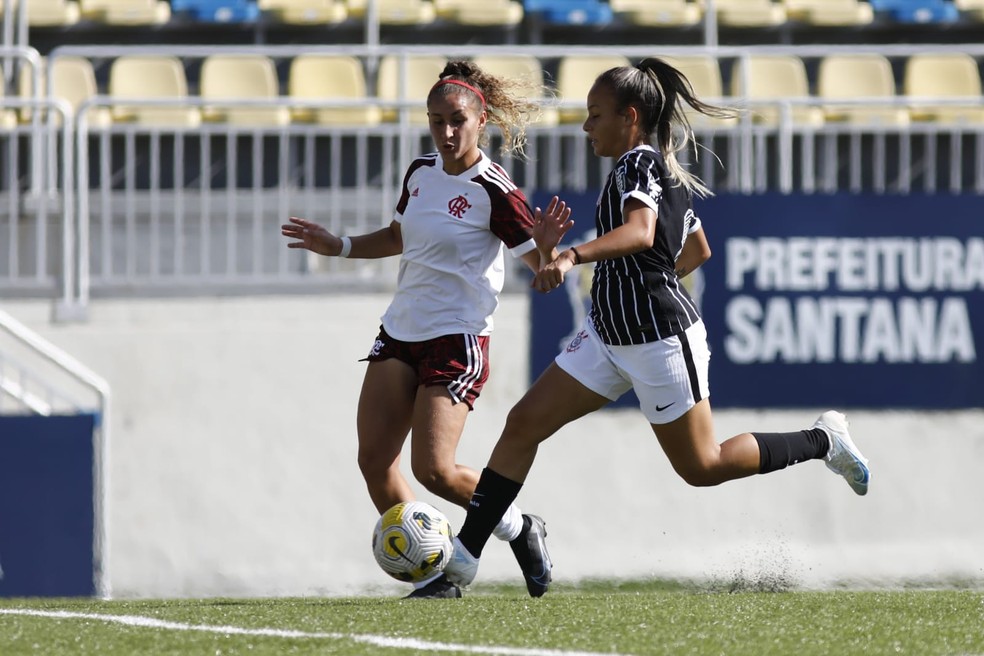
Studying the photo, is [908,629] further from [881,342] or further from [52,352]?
[52,352]

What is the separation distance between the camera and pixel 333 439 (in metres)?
8.61

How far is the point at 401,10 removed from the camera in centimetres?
1224

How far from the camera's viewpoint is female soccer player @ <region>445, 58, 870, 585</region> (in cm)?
491

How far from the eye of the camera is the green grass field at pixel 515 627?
13.3 ft

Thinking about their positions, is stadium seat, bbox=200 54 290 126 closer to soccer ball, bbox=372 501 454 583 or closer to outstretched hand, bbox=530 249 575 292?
soccer ball, bbox=372 501 454 583

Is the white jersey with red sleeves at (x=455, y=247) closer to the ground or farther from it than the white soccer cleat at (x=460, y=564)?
farther from it

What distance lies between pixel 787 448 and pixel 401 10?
7.83 metres

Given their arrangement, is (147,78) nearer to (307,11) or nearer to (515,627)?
(307,11)

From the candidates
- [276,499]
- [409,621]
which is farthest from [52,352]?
[409,621]

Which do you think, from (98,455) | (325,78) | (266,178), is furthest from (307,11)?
(98,455)

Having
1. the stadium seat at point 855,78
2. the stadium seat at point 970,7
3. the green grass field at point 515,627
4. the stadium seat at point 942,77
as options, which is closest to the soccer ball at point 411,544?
the green grass field at point 515,627

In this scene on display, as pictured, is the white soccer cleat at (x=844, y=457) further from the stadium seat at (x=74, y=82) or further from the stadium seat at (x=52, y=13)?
the stadium seat at (x=52, y=13)

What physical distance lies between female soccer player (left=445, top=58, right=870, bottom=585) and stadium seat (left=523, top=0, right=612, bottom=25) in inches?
299

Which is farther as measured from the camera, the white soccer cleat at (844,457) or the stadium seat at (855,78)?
the stadium seat at (855,78)
